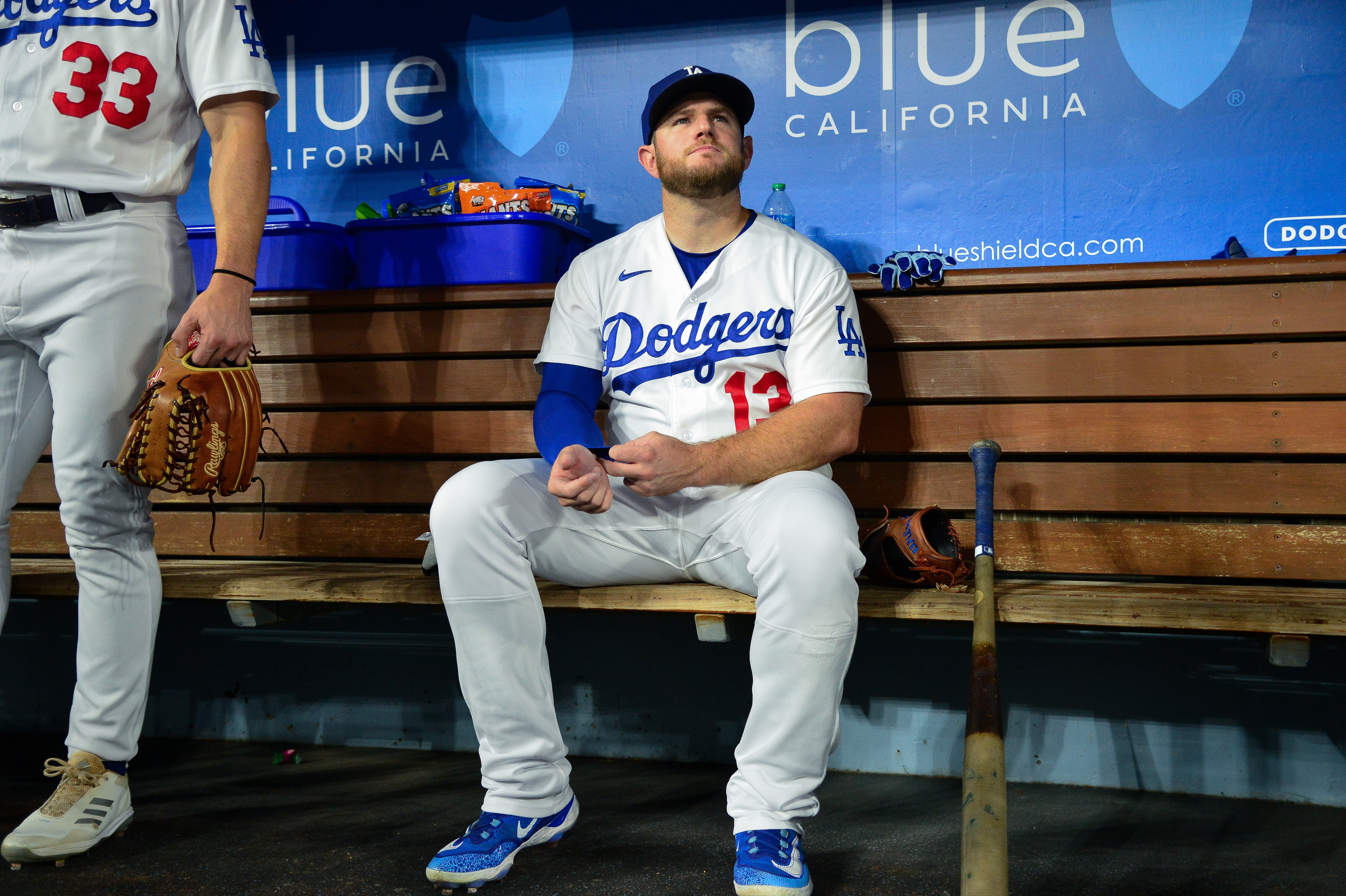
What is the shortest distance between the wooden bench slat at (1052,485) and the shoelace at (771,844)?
0.98 meters

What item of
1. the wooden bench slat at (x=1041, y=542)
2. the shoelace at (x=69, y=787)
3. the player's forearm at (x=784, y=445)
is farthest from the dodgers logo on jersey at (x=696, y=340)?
the shoelace at (x=69, y=787)

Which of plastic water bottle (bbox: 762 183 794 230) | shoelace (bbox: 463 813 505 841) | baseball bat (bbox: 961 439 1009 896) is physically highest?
plastic water bottle (bbox: 762 183 794 230)

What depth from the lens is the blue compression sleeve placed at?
2.04m

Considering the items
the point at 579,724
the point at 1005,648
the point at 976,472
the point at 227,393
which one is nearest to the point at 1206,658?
the point at 1005,648

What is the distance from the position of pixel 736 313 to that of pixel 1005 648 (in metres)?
1.08

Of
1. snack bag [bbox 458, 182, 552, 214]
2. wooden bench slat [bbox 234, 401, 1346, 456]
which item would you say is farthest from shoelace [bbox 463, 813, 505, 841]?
snack bag [bbox 458, 182, 552, 214]

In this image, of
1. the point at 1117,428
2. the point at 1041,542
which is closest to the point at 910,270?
the point at 1117,428

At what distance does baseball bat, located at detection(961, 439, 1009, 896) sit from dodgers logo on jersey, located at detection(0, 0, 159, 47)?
185cm

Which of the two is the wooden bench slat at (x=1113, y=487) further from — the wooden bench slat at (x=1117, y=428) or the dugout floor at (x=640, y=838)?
the dugout floor at (x=640, y=838)

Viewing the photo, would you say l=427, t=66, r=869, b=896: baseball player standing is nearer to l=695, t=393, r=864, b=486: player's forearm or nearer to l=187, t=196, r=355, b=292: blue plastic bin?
l=695, t=393, r=864, b=486: player's forearm

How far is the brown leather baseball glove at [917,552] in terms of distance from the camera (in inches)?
81.2

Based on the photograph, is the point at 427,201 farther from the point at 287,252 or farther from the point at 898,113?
the point at 898,113

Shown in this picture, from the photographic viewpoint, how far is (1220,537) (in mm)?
2256

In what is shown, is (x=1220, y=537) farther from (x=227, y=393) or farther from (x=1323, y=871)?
(x=227, y=393)
